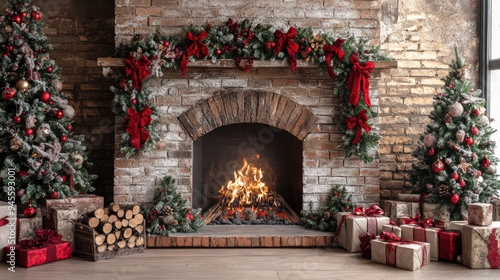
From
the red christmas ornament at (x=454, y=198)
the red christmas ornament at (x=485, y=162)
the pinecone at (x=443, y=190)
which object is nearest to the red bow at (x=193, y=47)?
the pinecone at (x=443, y=190)

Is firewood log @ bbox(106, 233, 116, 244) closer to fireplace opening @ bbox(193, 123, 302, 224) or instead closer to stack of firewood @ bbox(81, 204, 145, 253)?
stack of firewood @ bbox(81, 204, 145, 253)

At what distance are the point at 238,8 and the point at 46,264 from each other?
9.16 ft

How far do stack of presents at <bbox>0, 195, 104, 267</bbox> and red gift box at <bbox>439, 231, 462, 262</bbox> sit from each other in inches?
119

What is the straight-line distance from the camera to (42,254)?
2760mm

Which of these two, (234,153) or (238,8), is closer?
(238,8)

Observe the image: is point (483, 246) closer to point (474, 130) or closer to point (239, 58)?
point (474, 130)

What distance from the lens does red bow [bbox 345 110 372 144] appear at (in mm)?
3400

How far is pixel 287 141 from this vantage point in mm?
4141

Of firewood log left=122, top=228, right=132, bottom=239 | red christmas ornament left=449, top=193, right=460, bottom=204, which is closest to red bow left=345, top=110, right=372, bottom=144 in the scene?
red christmas ornament left=449, top=193, right=460, bottom=204

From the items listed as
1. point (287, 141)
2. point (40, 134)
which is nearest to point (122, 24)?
point (40, 134)

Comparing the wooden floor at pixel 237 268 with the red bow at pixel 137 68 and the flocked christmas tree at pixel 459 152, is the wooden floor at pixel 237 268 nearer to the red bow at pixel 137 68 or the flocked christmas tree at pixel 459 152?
the flocked christmas tree at pixel 459 152

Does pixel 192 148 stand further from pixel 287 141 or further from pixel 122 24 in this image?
pixel 122 24

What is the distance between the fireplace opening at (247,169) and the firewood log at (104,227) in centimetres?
113

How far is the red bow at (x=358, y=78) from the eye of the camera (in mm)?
3350
